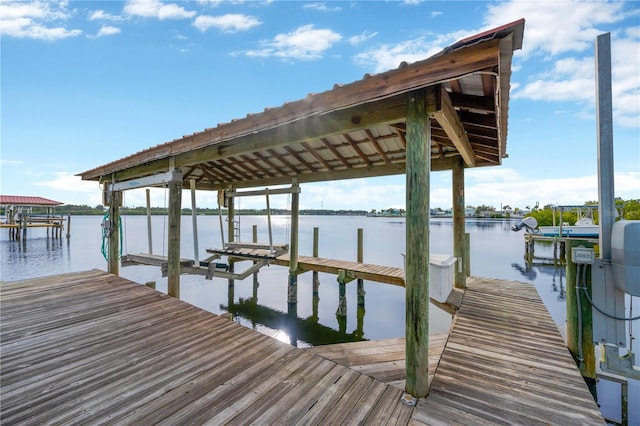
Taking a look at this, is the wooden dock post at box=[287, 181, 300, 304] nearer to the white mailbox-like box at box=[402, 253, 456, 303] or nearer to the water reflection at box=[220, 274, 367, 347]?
the water reflection at box=[220, 274, 367, 347]

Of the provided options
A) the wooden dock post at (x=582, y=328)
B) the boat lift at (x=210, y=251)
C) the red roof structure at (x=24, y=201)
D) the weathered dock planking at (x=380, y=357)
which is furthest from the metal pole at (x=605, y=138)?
the red roof structure at (x=24, y=201)

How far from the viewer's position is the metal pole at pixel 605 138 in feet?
10.3

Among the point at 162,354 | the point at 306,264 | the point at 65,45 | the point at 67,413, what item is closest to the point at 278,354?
the point at 162,354

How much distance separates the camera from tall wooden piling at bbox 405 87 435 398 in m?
2.10

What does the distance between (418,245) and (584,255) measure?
9.11 ft

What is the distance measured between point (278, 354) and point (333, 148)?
134 inches

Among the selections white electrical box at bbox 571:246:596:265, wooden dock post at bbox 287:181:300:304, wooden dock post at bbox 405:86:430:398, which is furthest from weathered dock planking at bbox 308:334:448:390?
wooden dock post at bbox 287:181:300:304

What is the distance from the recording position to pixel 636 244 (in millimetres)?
2828

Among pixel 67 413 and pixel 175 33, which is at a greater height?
pixel 175 33

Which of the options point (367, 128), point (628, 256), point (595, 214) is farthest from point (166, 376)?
point (595, 214)

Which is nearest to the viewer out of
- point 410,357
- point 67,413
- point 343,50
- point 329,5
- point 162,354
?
point 67,413

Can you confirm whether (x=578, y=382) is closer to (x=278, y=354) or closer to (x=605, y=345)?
(x=605, y=345)

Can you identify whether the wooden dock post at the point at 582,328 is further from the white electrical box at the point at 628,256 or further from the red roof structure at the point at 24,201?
the red roof structure at the point at 24,201

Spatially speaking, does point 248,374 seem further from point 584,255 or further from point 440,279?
point 584,255
